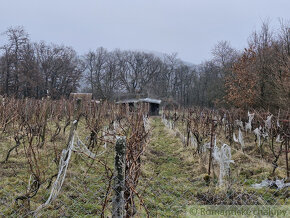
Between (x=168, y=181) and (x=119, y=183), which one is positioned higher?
(x=119, y=183)

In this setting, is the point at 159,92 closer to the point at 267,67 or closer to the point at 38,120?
the point at 267,67

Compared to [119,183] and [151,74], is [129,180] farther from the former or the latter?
[151,74]

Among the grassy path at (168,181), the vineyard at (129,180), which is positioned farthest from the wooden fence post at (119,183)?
the grassy path at (168,181)

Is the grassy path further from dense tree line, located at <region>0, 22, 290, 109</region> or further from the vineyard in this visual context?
dense tree line, located at <region>0, 22, 290, 109</region>

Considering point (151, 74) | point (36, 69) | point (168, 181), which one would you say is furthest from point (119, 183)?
point (151, 74)

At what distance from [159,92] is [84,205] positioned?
4751cm

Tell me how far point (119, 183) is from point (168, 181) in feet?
10.8

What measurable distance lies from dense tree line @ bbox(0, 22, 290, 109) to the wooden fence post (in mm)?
10132

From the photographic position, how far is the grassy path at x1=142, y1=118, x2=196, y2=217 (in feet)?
12.1

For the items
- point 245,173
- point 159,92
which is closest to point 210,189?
point 245,173

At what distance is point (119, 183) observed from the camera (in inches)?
73.7

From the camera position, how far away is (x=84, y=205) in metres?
3.66

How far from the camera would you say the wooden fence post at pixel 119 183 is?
1832 millimetres

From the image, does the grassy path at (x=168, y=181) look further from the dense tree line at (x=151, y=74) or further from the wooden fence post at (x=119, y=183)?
the dense tree line at (x=151, y=74)
